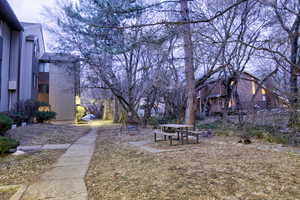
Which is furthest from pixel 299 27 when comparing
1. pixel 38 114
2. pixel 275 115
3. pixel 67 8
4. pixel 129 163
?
pixel 38 114

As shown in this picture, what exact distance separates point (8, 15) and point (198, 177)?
12.9 m

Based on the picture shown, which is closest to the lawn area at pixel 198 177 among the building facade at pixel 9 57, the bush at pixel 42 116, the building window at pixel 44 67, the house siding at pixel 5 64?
the house siding at pixel 5 64

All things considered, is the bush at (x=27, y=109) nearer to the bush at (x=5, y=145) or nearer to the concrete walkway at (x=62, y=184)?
the bush at (x=5, y=145)

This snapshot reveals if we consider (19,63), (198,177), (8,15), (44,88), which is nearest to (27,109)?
(19,63)

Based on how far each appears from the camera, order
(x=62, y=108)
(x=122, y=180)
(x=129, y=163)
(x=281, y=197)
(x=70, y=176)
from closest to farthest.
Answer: (x=281, y=197) < (x=122, y=180) < (x=70, y=176) < (x=129, y=163) < (x=62, y=108)

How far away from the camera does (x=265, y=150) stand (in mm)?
5445

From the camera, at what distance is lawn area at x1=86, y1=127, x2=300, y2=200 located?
2787 millimetres

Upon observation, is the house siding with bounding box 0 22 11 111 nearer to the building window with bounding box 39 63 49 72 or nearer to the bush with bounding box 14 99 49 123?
the bush with bounding box 14 99 49 123

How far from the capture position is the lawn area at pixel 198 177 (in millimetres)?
2787

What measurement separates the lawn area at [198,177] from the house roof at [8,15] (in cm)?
984

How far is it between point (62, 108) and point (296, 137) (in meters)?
20.7

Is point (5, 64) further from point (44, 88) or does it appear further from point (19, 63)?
point (44, 88)

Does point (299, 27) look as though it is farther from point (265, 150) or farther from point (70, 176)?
point (70, 176)

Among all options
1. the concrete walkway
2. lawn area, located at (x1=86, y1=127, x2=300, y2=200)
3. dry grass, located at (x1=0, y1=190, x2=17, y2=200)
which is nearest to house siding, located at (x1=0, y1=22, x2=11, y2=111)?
the concrete walkway
